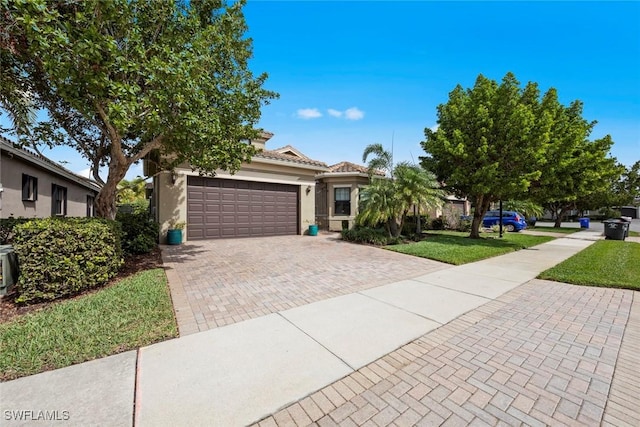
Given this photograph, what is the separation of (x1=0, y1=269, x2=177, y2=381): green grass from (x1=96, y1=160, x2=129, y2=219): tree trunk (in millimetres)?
3433

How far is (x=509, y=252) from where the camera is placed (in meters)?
10.8

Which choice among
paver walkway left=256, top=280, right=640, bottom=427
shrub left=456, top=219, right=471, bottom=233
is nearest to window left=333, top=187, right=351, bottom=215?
shrub left=456, top=219, right=471, bottom=233

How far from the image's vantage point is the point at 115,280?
232 inches

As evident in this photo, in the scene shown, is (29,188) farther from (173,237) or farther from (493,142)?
(493,142)

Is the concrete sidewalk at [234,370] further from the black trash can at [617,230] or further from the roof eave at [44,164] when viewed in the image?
the black trash can at [617,230]

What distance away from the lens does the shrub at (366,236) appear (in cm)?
1208

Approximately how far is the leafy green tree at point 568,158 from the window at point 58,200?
23.5m

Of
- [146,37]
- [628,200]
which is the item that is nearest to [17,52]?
[146,37]

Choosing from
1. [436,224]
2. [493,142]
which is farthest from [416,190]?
[436,224]

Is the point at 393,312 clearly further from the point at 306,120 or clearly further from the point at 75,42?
the point at 306,120

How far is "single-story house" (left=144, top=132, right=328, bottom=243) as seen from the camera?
11.3 metres

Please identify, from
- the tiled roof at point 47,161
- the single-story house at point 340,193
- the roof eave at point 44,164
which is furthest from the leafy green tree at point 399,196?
the roof eave at point 44,164

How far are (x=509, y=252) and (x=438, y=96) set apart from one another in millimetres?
9212

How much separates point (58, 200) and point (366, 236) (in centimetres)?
1582
